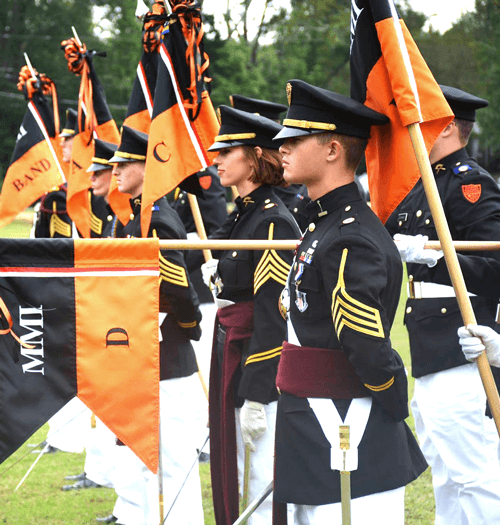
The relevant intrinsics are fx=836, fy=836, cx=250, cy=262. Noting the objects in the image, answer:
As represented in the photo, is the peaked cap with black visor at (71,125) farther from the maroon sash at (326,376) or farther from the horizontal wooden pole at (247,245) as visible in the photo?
the maroon sash at (326,376)

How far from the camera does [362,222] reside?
306cm

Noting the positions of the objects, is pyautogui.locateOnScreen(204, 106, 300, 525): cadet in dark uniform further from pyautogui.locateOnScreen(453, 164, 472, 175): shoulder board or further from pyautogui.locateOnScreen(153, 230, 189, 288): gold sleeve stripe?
pyautogui.locateOnScreen(453, 164, 472, 175): shoulder board

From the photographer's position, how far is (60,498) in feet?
20.1

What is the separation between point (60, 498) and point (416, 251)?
3.58 m

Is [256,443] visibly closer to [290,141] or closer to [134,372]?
[134,372]

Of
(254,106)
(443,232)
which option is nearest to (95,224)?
(254,106)

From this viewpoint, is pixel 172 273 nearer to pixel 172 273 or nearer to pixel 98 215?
pixel 172 273

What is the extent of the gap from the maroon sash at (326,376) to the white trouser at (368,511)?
1.24 ft

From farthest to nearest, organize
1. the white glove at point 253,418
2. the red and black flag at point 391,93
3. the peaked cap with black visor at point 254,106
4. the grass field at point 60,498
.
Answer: the grass field at point 60,498
the peaked cap with black visor at point 254,106
the white glove at point 253,418
the red and black flag at point 391,93

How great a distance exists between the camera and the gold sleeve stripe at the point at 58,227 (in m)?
8.26

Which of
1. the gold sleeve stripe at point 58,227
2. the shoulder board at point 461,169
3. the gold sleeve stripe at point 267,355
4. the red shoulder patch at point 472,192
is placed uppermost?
the shoulder board at point 461,169

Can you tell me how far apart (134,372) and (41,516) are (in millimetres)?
2843

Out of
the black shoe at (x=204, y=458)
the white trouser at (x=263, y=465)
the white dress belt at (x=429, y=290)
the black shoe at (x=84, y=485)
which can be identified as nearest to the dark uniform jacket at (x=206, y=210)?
the black shoe at (x=204, y=458)

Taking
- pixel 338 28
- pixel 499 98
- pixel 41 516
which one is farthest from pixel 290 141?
pixel 338 28
